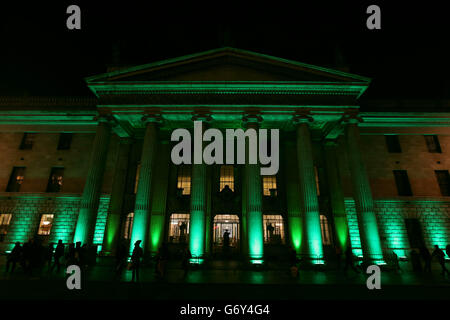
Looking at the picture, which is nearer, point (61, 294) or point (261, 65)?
point (61, 294)

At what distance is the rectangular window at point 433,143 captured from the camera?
24.7 metres

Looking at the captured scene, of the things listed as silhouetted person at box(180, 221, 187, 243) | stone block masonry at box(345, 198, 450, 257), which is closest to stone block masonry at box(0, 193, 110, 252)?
silhouetted person at box(180, 221, 187, 243)

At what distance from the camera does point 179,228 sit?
23.3 meters

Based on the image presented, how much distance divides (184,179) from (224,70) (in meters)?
10.7

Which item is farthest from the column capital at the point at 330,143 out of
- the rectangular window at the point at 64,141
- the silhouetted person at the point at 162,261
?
the rectangular window at the point at 64,141

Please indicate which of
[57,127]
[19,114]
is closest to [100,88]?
[57,127]

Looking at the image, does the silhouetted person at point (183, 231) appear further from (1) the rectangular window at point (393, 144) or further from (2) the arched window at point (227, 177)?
(1) the rectangular window at point (393, 144)

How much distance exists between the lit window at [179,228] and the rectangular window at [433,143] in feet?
80.1

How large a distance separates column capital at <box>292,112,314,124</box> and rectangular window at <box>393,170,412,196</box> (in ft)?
36.5

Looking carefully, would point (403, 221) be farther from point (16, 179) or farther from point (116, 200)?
point (16, 179)

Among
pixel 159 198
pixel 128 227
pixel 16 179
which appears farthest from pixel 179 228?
pixel 16 179

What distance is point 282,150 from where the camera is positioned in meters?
25.2
